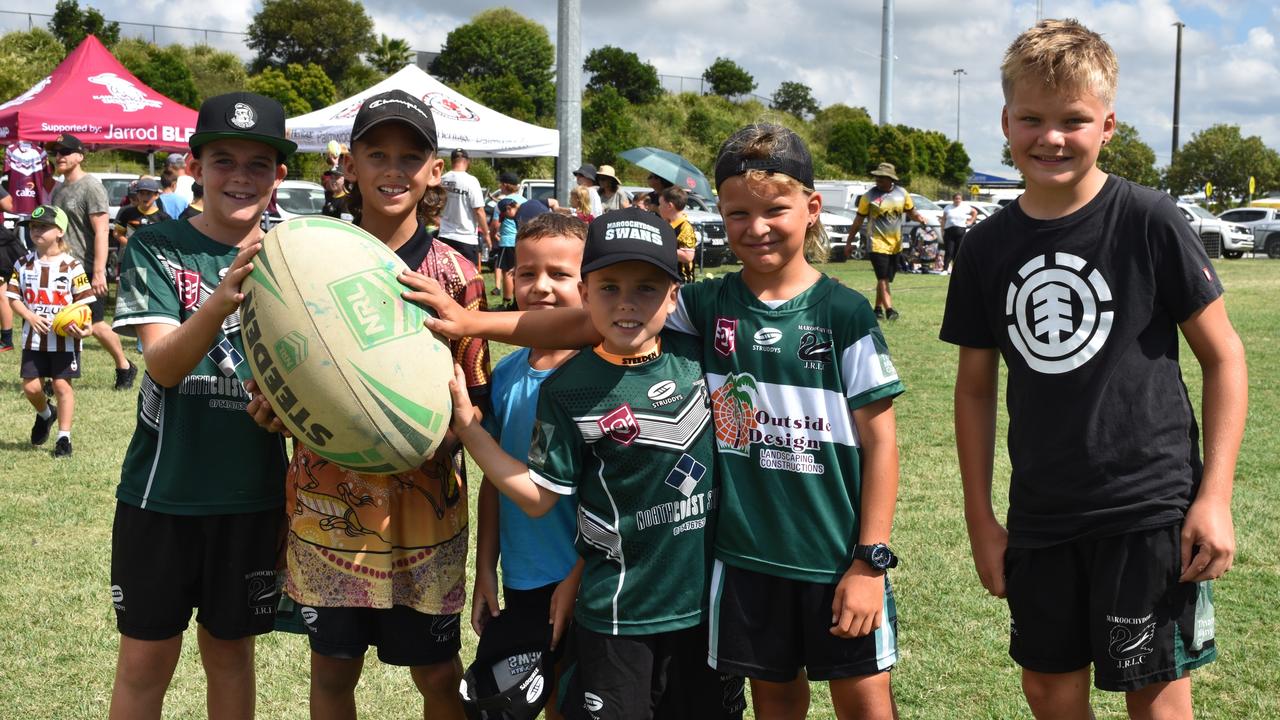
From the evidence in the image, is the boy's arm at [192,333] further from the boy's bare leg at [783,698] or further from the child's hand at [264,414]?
the boy's bare leg at [783,698]

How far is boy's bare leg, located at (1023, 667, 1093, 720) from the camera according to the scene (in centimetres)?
281

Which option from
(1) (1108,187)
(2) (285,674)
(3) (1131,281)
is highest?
(1) (1108,187)

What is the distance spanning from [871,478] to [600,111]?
146ft

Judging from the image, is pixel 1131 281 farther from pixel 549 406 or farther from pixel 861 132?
pixel 861 132

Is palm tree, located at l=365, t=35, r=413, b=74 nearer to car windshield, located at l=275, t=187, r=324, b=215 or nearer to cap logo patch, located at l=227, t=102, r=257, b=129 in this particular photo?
car windshield, located at l=275, t=187, r=324, b=215

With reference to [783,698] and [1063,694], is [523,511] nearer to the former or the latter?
[783,698]

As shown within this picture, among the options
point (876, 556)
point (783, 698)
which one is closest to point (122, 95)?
point (783, 698)

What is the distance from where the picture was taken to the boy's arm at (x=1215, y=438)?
2.60m

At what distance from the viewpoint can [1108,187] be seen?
275 centimetres

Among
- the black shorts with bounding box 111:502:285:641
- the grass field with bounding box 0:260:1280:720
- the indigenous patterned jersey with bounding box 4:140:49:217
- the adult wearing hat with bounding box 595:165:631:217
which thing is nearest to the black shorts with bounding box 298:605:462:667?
the black shorts with bounding box 111:502:285:641

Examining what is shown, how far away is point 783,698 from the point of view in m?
2.93

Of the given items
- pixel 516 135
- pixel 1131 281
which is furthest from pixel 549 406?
pixel 516 135

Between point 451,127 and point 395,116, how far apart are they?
14.4m

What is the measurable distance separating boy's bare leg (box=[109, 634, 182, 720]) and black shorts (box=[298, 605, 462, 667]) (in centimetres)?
47
